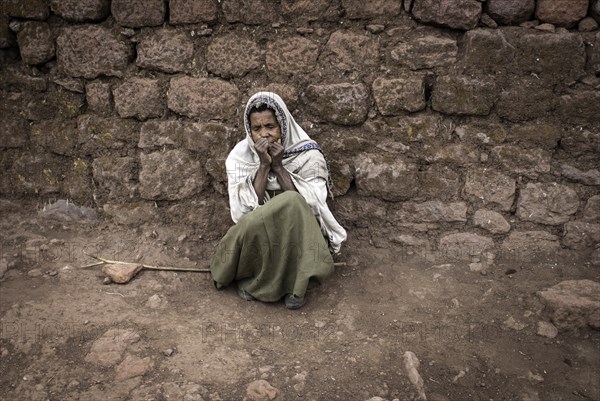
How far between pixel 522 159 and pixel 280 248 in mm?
1552

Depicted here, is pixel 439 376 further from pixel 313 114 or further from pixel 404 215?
pixel 313 114

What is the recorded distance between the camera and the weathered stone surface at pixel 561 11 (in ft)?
8.71

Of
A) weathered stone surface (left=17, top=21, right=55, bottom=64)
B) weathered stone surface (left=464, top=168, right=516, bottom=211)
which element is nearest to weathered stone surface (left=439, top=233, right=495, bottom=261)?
weathered stone surface (left=464, top=168, right=516, bottom=211)

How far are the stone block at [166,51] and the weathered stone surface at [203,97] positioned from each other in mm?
101

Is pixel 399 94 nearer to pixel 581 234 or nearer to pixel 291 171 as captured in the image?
pixel 291 171

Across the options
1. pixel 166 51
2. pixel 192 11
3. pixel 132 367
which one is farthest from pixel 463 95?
pixel 132 367

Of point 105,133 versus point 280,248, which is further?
point 105,133

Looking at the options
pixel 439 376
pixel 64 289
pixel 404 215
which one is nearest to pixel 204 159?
pixel 64 289

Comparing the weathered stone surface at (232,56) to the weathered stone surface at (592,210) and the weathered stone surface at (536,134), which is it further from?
the weathered stone surface at (592,210)

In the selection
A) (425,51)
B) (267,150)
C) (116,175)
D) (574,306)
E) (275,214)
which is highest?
(425,51)

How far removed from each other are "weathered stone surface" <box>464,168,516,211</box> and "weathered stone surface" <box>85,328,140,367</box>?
7.00 ft

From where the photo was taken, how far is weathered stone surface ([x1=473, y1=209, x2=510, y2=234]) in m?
3.00

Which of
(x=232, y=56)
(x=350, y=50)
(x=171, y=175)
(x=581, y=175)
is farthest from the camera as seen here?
(x=171, y=175)

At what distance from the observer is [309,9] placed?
115 inches
